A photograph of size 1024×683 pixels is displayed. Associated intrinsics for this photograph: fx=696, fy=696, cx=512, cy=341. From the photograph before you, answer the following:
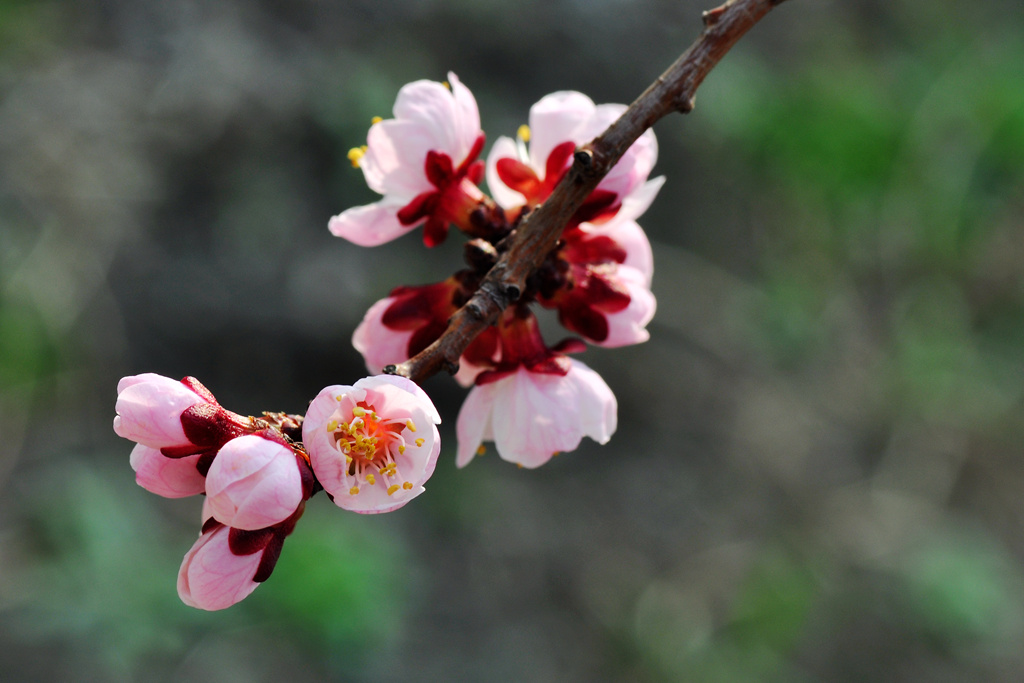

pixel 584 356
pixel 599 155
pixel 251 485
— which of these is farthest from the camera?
pixel 584 356

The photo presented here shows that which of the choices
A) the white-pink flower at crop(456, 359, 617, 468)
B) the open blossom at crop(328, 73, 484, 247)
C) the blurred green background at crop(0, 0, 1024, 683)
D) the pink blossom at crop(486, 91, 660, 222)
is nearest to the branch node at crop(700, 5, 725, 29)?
the pink blossom at crop(486, 91, 660, 222)

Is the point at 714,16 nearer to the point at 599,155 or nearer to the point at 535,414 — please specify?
the point at 599,155

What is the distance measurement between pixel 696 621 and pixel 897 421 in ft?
3.99

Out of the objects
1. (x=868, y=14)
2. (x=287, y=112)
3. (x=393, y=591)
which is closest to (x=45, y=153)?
(x=287, y=112)

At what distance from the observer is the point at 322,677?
188 centimetres

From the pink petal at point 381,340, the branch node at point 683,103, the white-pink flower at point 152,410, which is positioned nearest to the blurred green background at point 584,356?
the pink petal at point 381,340

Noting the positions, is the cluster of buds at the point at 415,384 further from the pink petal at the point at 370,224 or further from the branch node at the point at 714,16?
the branch node at the point at 714,16

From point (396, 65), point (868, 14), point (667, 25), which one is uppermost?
point (868, 14)

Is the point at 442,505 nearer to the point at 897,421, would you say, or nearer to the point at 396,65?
the point at 396,65

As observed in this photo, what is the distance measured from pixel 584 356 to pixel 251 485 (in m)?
2.13

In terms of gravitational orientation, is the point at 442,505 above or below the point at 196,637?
above

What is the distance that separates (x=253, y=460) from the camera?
1.42 feet

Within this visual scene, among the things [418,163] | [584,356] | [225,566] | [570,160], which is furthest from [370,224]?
[584,356]

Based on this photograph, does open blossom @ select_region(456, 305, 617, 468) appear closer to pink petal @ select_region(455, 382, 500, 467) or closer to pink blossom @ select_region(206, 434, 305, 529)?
pink petal @ select_region(455, 382, 500, 467)
